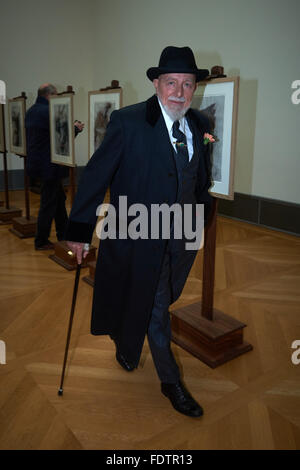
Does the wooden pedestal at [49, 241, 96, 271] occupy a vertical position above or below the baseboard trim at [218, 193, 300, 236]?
below

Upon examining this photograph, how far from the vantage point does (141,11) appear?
24.3ft

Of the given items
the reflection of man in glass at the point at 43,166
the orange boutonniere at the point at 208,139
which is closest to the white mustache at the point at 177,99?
the orange boutonniere at the point at 208,139

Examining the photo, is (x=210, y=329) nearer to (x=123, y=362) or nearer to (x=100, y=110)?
(x=123, y=362)

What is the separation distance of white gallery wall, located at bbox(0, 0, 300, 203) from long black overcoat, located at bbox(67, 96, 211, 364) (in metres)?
3.59

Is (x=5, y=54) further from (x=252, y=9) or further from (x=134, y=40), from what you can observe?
(x=252, y=9)

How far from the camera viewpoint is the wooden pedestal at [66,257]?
4.18 meters

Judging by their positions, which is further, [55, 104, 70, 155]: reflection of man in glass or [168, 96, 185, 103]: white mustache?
[55, 104, 70, 155]: reflection of man in glass

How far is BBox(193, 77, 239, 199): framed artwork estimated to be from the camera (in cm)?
245

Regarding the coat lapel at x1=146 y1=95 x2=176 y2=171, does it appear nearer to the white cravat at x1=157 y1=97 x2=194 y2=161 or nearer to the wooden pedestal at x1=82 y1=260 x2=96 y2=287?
the white cravat at x1=157 y1=97 x2=194 y2=161

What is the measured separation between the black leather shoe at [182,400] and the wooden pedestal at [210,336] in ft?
1.39

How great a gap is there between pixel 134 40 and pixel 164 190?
6.59m

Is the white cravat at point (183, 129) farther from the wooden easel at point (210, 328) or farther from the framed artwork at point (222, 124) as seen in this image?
the wooden easel at point (210, 328)

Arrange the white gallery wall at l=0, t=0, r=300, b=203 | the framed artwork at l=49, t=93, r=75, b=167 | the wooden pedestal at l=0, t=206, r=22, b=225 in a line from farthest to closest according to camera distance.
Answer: the wooden pedestal at l=0, t=206, r=22, b=225 → the white gallery wall at l=0, t=0, r=300, b=203 → the framed artwork at l=49, t=93, r=75, b=167

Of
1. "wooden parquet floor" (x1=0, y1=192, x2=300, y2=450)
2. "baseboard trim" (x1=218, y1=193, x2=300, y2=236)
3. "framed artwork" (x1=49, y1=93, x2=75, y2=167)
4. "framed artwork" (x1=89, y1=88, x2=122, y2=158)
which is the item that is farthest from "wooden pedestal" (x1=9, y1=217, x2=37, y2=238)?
"baseboard trim" (x1=218, y1=193, x2=300, y2=236)
